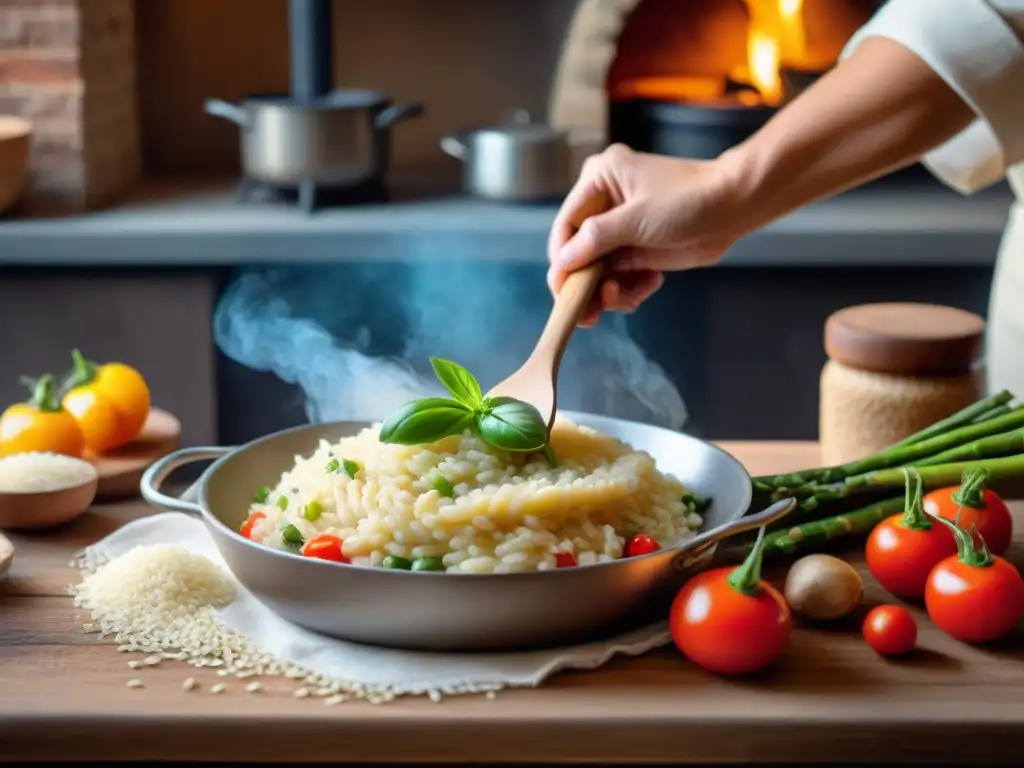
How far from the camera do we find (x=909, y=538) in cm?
131

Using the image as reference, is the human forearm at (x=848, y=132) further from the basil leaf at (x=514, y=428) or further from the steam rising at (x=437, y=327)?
the steam rising at (x=437, y=327)

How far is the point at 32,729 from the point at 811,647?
0.67m

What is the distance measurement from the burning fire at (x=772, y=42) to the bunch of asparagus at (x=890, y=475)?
6.72ft

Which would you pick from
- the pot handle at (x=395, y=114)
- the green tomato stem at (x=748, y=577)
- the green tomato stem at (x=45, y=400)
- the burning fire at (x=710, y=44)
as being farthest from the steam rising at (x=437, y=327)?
the green tomato stem at (x=748, y=577)

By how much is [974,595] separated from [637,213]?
63 centimetres

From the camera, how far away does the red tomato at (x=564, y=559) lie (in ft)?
3.91

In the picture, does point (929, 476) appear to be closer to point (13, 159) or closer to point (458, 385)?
point (458, 385)

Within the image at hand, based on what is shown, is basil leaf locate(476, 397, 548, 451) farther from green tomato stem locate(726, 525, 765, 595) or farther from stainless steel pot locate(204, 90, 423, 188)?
stainless steel pot locate(204, 90, 423, 188)

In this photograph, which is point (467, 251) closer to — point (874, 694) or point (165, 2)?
point (165, 2)

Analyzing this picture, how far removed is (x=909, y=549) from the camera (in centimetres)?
130

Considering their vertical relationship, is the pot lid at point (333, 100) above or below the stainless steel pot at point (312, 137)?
above

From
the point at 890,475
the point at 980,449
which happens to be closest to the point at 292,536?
the point at 890,475

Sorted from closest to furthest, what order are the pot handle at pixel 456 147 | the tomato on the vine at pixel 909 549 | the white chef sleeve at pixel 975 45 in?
the tomato on the vine at pixel 909 549
the white chef sleeve at pixel 975 45
the pot handle at pixel 456 147

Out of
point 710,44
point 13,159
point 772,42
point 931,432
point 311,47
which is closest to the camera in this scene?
point 931,432
